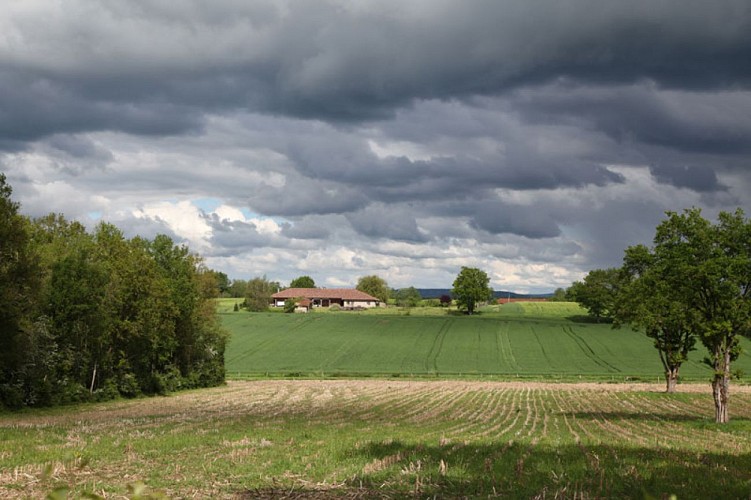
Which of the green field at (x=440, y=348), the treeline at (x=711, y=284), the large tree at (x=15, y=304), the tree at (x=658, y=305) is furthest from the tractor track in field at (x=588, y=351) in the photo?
the large tree at (x=15, y=304)

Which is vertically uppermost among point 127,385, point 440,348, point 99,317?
point 99,317

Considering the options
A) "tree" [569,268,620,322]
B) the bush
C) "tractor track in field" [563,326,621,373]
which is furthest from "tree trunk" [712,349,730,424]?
"tree" [569,268,620,322]

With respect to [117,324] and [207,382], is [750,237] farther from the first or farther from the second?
[207,382]

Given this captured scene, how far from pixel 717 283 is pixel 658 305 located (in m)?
4.14

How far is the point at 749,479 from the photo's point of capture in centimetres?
1488

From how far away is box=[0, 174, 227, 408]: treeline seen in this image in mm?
42375

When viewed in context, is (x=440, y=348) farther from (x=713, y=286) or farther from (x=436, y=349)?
(x=713, y=286)

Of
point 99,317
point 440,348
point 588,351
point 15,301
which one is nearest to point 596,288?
point 588,351

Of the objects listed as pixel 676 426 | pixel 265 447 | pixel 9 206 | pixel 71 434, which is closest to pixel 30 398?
pixel 9 206

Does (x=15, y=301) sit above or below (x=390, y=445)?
above

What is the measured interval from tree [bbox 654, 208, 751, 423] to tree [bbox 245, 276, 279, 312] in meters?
149

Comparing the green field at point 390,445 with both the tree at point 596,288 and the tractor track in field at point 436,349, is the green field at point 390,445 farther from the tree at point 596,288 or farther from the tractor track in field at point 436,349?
the tree at point 596,288

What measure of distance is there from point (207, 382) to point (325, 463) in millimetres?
56557

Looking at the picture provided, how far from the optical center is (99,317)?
5031 centimetres
